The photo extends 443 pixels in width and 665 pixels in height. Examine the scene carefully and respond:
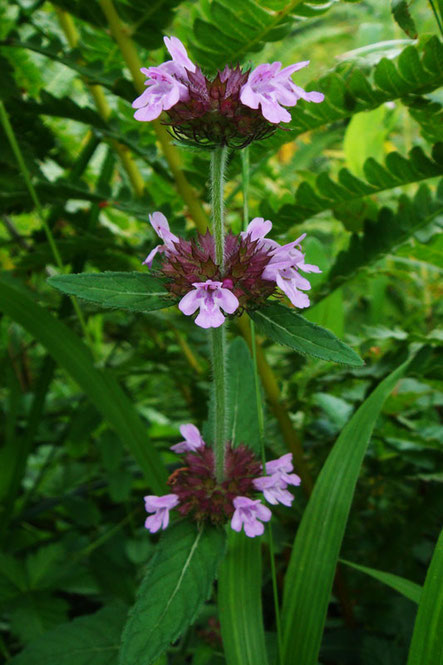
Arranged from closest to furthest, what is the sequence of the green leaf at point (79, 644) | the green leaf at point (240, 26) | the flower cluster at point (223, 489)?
the flower cluster at point (223, 489) → the green leaf at point (79, 644) → the green leaf at point (240, 26)

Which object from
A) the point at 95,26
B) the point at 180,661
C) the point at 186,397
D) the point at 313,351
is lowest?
the point at 180,661

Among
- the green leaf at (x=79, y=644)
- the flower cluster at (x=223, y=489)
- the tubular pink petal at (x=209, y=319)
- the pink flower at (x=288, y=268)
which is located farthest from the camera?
the green leaf at (x=79, y=644)

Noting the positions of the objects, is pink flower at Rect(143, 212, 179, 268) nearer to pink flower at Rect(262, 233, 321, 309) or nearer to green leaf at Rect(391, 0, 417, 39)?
pink flower at Rect(262, 233, 321, 309)

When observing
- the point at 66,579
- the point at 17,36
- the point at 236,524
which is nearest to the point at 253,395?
the point at 236,524

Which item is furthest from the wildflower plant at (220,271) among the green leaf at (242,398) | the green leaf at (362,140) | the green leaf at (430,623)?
Result: the green leaf at (362,140)

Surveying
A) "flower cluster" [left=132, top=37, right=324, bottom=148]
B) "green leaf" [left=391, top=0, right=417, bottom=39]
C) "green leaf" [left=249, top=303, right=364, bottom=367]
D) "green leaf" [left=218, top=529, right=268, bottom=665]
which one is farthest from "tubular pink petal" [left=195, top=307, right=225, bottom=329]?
"green leaf" [left=391, top=0, right=417, bottom=39]

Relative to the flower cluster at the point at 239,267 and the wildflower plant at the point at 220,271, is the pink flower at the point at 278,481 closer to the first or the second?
the wildflower plant at the point at 220,271

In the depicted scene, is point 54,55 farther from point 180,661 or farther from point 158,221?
point 180,661
